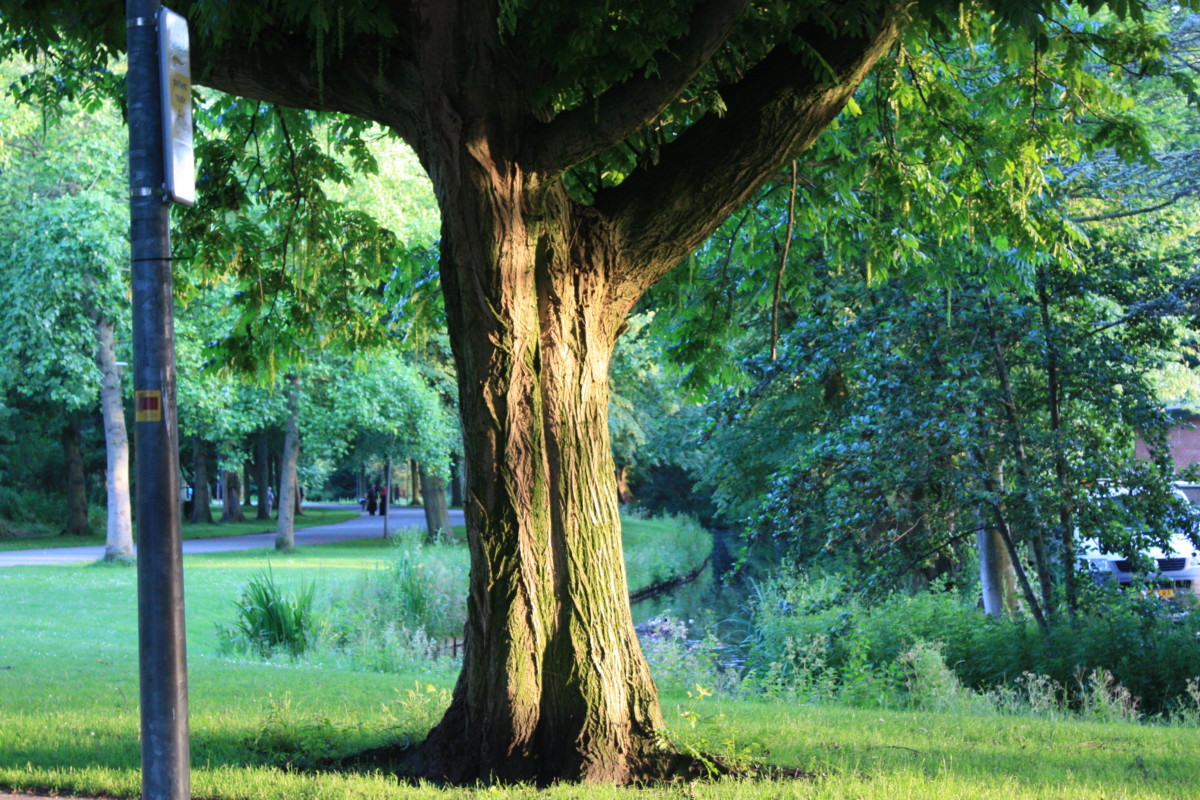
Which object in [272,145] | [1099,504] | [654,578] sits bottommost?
[654,578]

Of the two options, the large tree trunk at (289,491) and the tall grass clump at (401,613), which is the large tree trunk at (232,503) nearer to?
the large tree trunk at (289,491)

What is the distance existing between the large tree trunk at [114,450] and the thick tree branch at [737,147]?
2284 cm

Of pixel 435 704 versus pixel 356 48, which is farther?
pixel 435 704

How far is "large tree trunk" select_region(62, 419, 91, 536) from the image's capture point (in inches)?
1483

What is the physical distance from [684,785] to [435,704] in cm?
292

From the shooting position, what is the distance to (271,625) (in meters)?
14.1

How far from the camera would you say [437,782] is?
5.79 meters

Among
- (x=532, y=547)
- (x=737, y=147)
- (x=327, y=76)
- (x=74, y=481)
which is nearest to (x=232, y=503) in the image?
(x=74, y=481)

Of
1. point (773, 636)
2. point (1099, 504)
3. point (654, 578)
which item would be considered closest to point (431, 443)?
point (654, 578)

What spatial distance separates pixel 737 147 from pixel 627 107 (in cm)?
77

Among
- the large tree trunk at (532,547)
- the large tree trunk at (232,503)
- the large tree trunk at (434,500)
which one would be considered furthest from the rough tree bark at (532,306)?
the large tree trunk at (232,503)

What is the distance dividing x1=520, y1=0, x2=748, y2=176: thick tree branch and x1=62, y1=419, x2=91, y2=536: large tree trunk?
36.7 metres

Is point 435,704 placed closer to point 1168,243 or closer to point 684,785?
point 684,785

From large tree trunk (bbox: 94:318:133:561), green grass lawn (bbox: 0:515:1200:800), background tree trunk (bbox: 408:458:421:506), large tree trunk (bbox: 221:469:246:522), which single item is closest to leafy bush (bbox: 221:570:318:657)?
green grass lawn (bbox: 0:515:1200:800)
